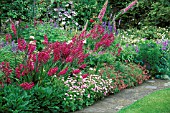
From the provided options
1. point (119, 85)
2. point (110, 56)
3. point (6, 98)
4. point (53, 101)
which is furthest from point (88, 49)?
point (6, 98)

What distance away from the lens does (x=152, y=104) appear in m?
4.85

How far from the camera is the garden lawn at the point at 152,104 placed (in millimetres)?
4559

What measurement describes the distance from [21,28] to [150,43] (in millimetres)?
2732

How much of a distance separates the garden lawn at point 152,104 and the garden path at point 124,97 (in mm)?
159

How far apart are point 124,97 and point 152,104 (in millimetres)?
564

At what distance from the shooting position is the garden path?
4613mm

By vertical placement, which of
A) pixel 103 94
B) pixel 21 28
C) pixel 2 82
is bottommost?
pixel 103 94

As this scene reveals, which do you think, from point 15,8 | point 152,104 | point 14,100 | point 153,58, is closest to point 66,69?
point 14,100

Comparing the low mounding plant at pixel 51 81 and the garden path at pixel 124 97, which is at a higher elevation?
the low mounding plant at pixel 51 81

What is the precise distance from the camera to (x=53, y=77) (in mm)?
4652

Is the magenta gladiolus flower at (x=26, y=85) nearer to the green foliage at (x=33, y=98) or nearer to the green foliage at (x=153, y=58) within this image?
the green foliage at (x=33, y=98)

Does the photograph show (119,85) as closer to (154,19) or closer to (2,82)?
(2,82)

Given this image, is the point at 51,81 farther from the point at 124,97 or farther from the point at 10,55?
the point at 124,97

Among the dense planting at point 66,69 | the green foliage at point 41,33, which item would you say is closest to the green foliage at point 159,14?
the dense planting at point 66,69
